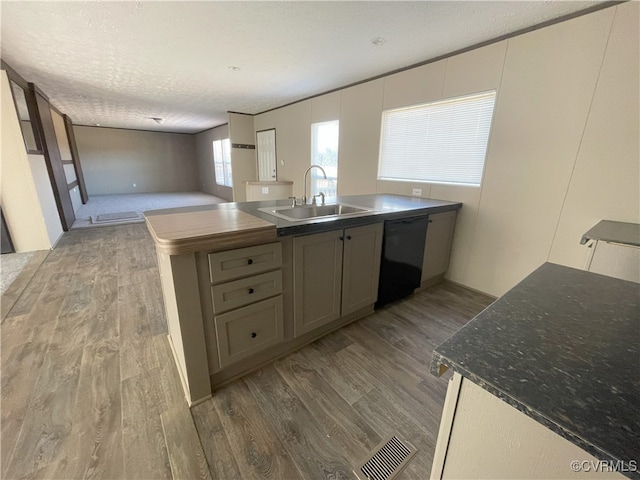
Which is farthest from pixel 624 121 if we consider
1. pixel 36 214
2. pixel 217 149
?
pixel 217 149

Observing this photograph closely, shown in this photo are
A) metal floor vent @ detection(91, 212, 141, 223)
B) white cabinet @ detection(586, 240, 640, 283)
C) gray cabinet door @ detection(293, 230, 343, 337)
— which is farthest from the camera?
metal floor vent @ detection(91, 212, 141, 223)

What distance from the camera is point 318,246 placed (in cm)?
179

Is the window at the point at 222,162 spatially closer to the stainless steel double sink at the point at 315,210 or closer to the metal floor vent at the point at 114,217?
the metal floor vent at the point at 114,217

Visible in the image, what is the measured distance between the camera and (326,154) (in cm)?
448

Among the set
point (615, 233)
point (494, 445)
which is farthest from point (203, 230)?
point (615, 233)

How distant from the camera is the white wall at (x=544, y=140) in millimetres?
1833

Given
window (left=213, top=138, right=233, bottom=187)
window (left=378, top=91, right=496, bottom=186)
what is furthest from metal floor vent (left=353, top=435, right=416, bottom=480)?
window (left=213, top=138, right=233, bottom=187)

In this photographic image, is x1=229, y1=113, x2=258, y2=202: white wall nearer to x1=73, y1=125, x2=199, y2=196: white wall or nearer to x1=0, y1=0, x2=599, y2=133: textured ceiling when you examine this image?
x1=0, y1=0, x2=599, y2=133: textured ceiling

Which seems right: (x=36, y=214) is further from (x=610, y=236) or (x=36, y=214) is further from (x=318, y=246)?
(x=610, y=236)

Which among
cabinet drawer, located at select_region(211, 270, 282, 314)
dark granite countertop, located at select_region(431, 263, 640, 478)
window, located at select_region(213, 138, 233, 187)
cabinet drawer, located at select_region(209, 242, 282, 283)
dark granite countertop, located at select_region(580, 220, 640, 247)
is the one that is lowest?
cabinet drawer, located at select_region(211, 270, 282, 314)

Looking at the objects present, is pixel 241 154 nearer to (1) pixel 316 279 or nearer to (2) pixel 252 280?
(1) pixel 316 279

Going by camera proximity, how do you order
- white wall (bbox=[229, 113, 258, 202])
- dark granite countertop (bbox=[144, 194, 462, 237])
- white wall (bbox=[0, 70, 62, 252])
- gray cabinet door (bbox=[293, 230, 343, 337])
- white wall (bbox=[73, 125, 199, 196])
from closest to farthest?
dark granite countertop (bbox=[144, 194, 462, 237]) < gray cabinet door (bbox=[293, 230, 343, 337]) < white wall (bbox=[0, 70, 62, 252]) < white wall (bbox=[229, 113, 258, 202]) < white wall (bbox=[73, 125, 199, 196])

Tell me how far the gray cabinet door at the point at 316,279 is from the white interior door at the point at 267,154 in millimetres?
4100

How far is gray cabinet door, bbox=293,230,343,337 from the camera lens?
1738mm
